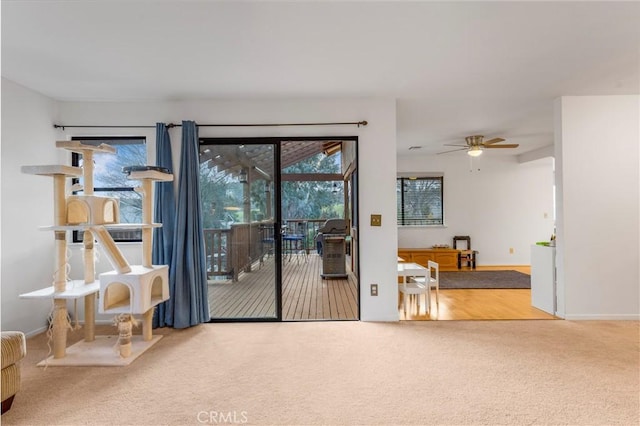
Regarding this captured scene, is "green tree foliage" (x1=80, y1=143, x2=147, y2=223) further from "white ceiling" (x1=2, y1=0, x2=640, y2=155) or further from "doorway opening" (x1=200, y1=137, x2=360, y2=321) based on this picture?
"doorway opening" (x1=200, y1=137, x2=360, y2=321)


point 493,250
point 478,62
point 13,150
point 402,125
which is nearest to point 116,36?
point 13,150

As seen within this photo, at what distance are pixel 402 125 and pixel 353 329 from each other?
287 centimetres

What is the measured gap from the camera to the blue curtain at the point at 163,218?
3.35 metres

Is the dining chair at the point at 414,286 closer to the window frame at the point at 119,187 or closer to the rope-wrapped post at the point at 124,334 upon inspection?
the rope-wrapped post at the point at 124,334

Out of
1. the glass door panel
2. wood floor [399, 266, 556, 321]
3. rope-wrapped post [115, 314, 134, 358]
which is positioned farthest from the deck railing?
wood floor [399, 266, 556, 321]

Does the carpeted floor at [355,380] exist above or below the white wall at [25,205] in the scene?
below

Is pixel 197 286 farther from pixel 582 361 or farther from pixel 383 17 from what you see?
pixel 582 361

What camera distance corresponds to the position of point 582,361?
8.20 ft

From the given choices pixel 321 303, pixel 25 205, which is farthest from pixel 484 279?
pixel 25 205

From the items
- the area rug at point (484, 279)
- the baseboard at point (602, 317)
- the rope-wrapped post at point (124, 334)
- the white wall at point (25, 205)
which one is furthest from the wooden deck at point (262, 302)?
the baseboard at point (602, 317)

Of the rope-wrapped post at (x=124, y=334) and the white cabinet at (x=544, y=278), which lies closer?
the rope-wrapped post at (x=124, y=334)

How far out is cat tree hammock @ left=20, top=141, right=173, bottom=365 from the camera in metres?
2.56

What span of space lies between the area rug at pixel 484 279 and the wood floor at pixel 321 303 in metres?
0.34

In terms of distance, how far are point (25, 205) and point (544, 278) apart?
5.64m
